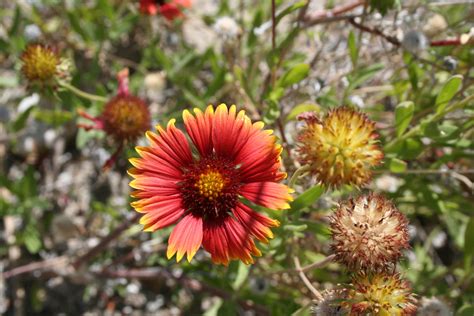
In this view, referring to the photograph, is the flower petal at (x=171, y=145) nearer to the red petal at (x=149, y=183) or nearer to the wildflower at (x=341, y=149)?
the red petal at (x=149, y=183)

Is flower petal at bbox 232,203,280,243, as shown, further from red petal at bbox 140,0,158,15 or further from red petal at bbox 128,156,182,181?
red petal at bbox 140,0,158,15

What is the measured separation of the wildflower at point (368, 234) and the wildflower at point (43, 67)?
146cm

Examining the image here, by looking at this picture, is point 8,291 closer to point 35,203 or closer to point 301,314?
point 35,203

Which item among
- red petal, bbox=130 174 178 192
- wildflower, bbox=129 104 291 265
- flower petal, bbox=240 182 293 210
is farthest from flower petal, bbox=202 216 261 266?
red petal, bbox=130 174 178 192

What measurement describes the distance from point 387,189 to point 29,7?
2.80 metres

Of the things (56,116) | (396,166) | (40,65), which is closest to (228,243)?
(396,166)

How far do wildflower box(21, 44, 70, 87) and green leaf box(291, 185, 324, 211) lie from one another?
1.24 m

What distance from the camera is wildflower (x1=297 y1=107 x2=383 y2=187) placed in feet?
5.70

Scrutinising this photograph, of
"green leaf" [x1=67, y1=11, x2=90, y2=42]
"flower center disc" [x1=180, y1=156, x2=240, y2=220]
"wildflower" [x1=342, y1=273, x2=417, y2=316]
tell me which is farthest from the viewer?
"green leaf" [x1=67, y1=11, x2=90, y2=42]

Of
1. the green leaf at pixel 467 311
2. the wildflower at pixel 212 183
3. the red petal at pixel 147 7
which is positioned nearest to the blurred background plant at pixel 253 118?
the green leaf at pixel 467 311

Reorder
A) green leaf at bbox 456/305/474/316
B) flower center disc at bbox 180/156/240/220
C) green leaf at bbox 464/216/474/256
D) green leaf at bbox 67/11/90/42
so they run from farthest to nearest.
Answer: green leaf at bbox 67/11/90/42
green leaf at bbox 464/216/474/256
green leaf at bbox 456/305/474/316
flower center disc at bbox 180/156/240/220

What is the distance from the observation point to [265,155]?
6.14 ft

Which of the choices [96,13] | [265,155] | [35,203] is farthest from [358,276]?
[96,13]

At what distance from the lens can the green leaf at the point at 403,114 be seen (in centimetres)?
224
